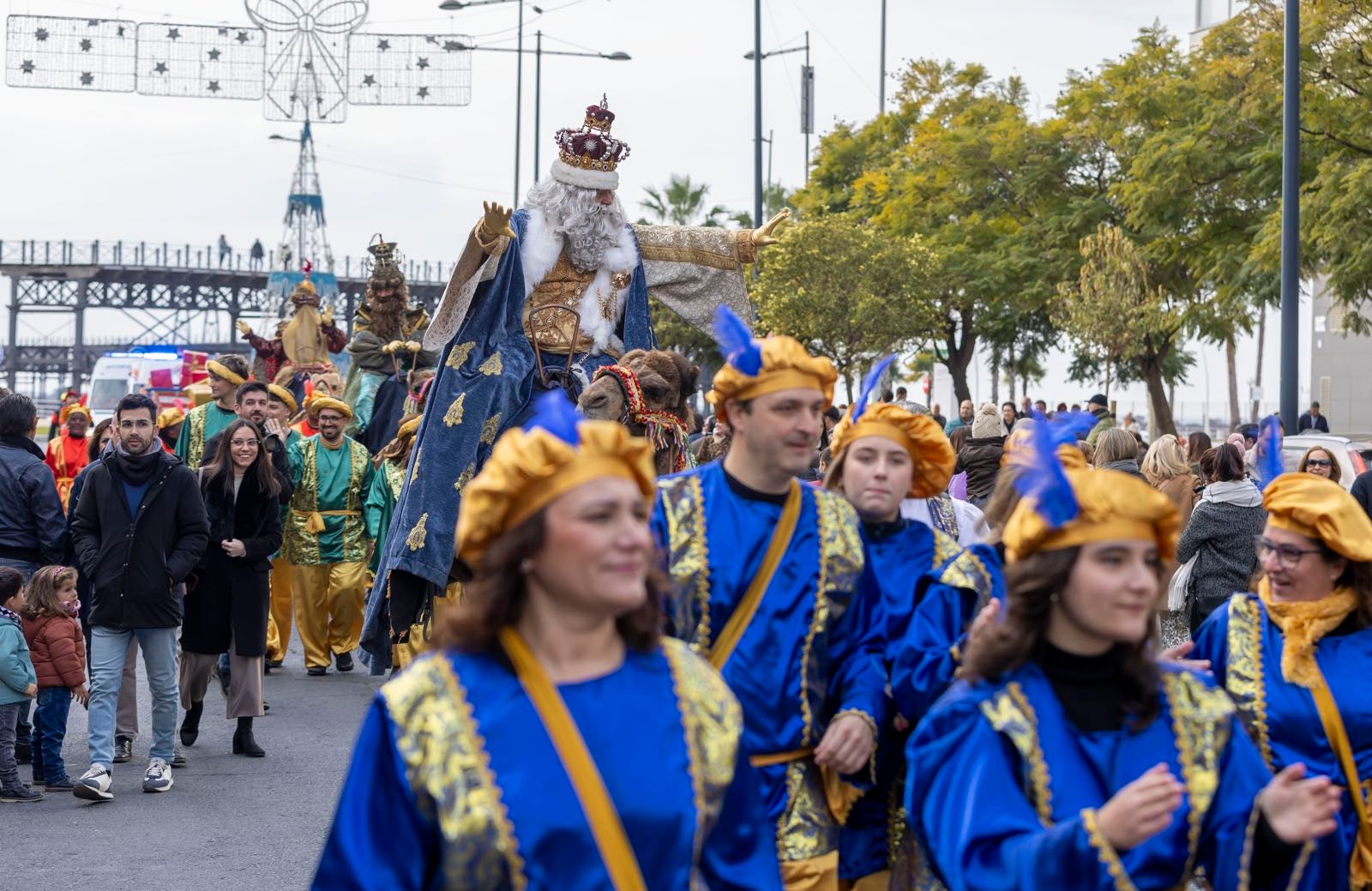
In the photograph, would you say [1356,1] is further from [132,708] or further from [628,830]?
[628,830]

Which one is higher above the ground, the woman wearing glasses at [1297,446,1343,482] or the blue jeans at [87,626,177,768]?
the woman wearing glasses at [1297,446,1343,482]

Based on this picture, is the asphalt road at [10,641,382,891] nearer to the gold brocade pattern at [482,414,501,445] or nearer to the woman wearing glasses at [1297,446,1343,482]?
the gold brocade pattern at [482,414,501,445]

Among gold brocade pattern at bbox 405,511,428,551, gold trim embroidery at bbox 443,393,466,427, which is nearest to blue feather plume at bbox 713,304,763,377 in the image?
gold trim embroidery at bbox 443,393,466,427

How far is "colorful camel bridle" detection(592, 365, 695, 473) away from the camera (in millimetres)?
6832

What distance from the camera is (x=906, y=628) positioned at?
455cm

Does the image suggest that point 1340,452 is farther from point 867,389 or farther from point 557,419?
point 557,419

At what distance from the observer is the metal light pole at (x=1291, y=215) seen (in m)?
16.4

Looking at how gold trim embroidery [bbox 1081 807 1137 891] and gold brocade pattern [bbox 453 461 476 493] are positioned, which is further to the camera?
gold brocade pattern [bbox 453 461 476 493]

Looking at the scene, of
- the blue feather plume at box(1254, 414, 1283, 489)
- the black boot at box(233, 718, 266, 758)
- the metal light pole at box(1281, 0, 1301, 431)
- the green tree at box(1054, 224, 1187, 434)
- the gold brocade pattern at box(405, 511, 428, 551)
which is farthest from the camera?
the green tree at box(1054, 224, 1187, 434)

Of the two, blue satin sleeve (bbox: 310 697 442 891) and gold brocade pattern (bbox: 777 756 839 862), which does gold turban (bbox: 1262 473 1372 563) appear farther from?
blue satin sleeve (bbox: 310 697 442 891)

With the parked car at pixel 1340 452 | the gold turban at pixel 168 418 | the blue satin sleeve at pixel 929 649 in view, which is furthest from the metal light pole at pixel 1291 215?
the blue satin sleeve at pixel 929 649

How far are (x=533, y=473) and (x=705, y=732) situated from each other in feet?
1.76

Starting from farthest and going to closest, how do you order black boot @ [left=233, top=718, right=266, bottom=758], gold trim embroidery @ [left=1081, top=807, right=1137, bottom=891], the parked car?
the parked car < black boot @ [left=233, top=718, right=266, bottom=758] < gold trim embroidery @ [left=1081, top=807, right=1137, bottom=891]

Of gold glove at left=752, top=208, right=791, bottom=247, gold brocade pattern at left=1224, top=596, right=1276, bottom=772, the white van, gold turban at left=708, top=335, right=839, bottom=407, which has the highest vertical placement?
the white van
